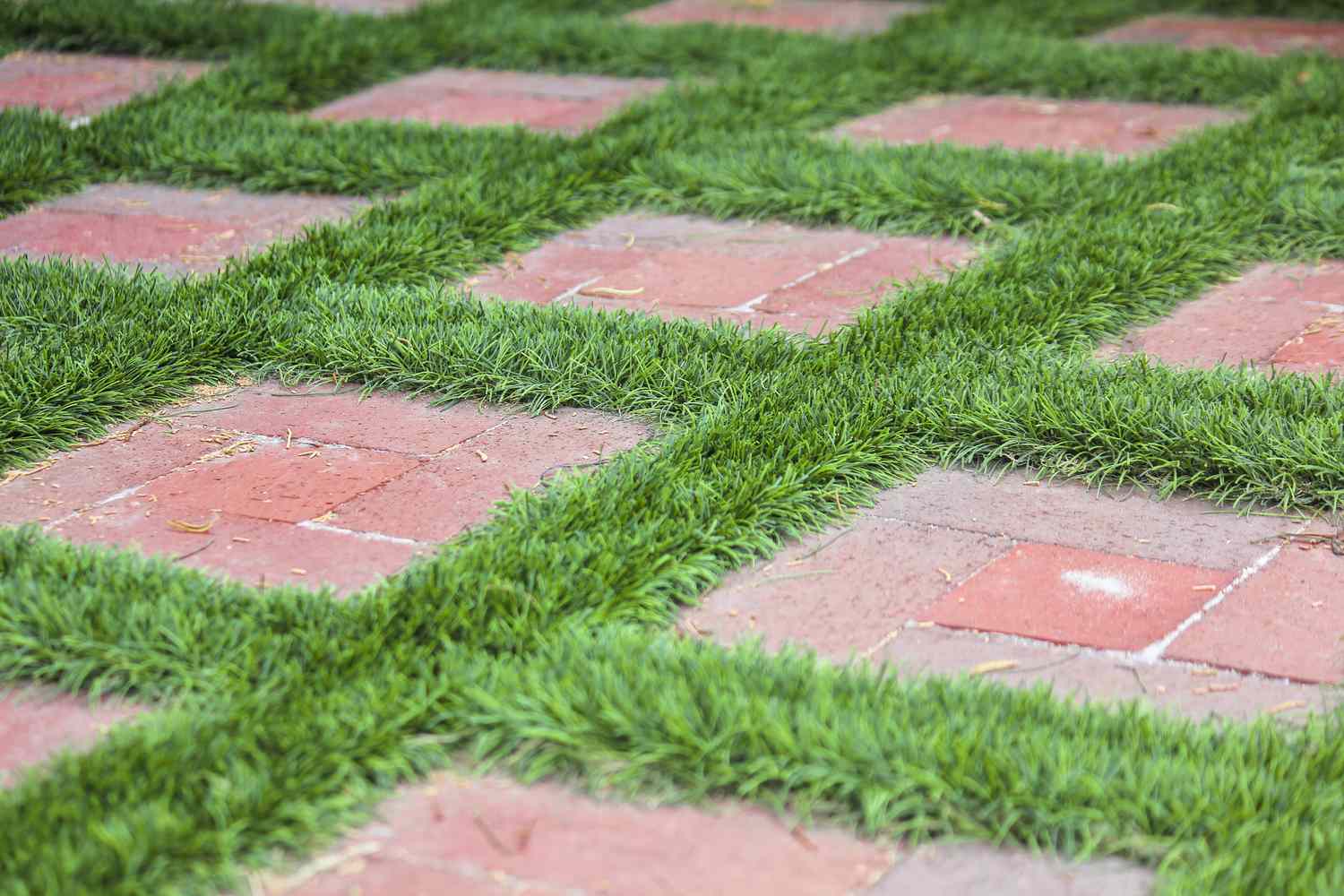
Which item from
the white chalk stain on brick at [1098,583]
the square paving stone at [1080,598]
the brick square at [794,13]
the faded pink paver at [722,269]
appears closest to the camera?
the square paving stone at [1080,598]

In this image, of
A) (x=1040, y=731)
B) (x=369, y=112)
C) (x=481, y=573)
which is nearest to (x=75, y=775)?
(x=481, y=573)

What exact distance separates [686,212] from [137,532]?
2072 mm

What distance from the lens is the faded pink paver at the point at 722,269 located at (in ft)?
12.1

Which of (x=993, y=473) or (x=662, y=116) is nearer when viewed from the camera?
(x=993, y=473)

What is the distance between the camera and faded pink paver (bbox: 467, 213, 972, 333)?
367 cm

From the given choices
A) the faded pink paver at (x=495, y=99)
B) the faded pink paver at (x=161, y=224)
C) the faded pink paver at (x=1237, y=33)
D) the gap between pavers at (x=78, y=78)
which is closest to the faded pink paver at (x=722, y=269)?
the faded pink paver at (x=161, y=224)

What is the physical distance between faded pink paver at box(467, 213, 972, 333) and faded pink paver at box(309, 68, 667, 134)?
3.36ft

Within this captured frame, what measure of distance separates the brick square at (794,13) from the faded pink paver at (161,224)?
2454 millimetres

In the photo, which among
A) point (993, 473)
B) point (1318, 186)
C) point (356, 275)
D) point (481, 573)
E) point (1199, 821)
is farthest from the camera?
point (1318, 186)

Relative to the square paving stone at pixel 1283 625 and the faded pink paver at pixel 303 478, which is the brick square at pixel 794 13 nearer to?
the faded pink paver at pixel 303 478

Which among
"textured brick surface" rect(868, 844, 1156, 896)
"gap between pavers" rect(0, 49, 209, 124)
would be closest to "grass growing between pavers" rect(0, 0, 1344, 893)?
"textured brick surface" rect(868, 844, 1156, 896)

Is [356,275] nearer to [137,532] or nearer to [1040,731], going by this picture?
[137,532]

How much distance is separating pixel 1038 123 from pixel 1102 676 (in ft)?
10.5

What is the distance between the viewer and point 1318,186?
408 cm
